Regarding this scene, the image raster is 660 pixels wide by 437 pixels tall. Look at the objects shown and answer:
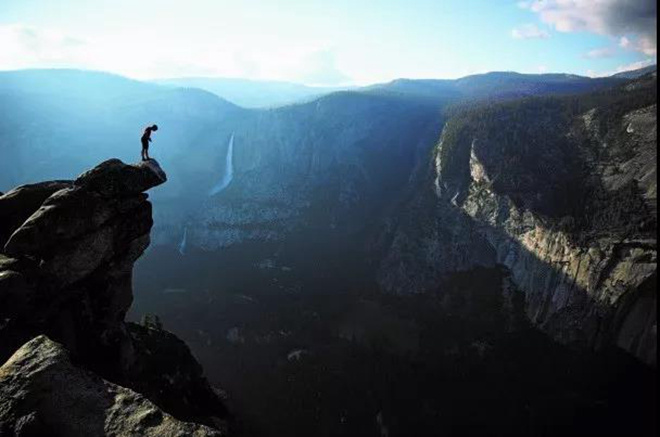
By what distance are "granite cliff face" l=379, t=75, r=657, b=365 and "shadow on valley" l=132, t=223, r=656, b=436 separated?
643 centimetres

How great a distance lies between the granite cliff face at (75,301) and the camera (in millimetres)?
23141

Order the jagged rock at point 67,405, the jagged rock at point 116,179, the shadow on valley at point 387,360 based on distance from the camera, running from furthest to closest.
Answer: the shadow on valley at point 387,360 < the jagged rock at point 116,179 < the jagged rock at point 67,405

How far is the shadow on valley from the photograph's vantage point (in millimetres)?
88812

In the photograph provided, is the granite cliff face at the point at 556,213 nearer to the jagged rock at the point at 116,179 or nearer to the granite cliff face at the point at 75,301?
the granite cliff face at the point at 75,301

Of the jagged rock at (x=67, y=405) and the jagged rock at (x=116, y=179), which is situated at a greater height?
the jagged rock at (x=116, y=179)

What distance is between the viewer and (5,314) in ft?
110

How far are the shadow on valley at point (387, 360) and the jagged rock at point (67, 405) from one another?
65.0 meters

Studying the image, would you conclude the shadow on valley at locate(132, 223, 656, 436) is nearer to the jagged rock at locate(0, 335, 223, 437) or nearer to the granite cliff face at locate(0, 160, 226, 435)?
the granite cliff face at locate(0, 160, 226, 435)

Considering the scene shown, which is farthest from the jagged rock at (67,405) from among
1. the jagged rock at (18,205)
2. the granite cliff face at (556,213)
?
the granite cliff face at (556,213)

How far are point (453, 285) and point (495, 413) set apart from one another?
57.1 meters

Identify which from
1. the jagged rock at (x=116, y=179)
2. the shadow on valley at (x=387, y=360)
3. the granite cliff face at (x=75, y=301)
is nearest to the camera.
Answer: the granite cliff face at (x=75, y=301)

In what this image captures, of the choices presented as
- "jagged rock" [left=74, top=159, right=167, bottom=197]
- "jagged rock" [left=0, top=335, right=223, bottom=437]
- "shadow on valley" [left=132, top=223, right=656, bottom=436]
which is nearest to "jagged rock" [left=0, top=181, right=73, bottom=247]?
"jagged rock" [left=74, top=159, right=167, bottom=197]

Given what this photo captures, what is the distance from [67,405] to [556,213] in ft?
405

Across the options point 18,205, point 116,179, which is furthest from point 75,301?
point 116,179
